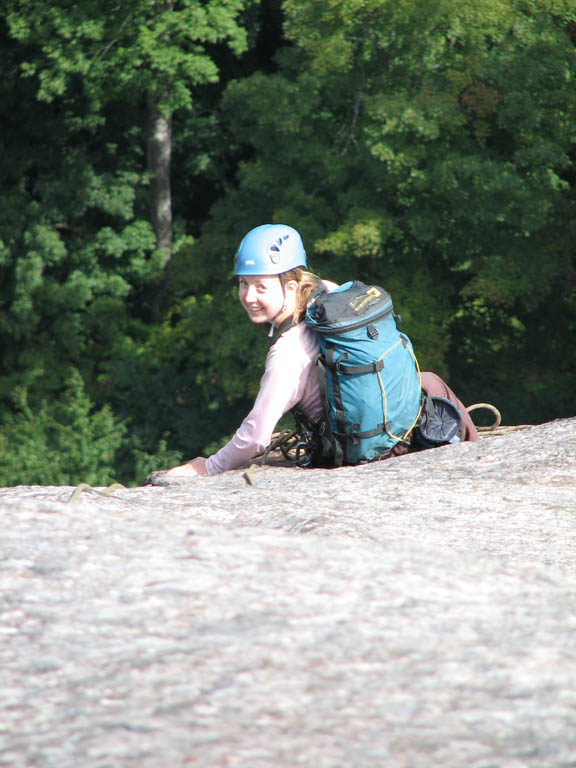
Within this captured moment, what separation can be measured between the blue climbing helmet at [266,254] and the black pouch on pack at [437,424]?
37.8 inches

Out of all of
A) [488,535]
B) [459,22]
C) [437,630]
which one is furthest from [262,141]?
[437,630]

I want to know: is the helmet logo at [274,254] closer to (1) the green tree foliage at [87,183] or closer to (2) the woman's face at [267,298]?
(2) the woman's face at [267,298]

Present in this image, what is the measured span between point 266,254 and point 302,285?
0.75ft

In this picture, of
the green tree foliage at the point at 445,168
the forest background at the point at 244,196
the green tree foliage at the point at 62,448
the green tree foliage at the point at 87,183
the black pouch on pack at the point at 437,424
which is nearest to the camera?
the black pouch on pack at the point at 437,424

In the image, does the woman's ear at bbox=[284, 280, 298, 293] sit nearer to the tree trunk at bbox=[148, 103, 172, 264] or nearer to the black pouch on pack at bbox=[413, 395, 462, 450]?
the black pouch on pack at bbox=[413, 395, 462, 450]

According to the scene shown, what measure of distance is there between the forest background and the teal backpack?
10126 millimetres

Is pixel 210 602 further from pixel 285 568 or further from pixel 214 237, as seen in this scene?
pixel 214 237

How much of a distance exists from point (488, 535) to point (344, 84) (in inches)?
521

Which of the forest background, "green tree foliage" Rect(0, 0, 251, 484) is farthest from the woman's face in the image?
"green tree foliage" Rect(0, 0, 251, 484)

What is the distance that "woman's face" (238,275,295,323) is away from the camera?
4441 mm

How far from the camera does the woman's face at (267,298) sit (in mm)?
4441

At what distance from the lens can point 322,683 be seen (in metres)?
1.88

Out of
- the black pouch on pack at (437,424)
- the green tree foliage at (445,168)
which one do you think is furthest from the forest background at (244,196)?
the black pouch on pack at (437,424)

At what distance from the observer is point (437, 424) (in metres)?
4.73
